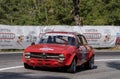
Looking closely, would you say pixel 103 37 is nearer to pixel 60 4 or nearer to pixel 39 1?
pixel 60 4

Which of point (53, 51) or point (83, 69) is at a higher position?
point (53, 51)

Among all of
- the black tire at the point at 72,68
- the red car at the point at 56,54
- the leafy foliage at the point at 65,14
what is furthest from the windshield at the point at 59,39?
the leafy foliage at the point at 65,14

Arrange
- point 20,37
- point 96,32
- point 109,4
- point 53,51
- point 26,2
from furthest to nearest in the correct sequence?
point 26,2 < point 109,4 < point 96,32 < point 20,37 < point 53,51

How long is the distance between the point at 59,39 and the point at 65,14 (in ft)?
120

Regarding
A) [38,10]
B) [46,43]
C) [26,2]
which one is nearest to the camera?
[46,43]

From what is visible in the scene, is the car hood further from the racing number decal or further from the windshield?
the racing number decal

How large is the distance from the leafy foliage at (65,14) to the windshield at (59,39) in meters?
34.2

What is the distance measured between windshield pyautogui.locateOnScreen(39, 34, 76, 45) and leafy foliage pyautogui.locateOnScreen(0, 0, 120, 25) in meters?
34.2

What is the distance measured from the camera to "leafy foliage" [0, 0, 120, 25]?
5222cm

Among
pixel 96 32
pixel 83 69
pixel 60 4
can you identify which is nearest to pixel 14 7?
pixel 60 4

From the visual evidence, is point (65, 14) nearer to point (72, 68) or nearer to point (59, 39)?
point (59, 39)

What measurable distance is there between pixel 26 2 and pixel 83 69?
4902cm

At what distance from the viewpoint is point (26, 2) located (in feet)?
214

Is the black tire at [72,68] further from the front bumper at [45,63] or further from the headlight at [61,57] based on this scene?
the headlight at [61,57]
